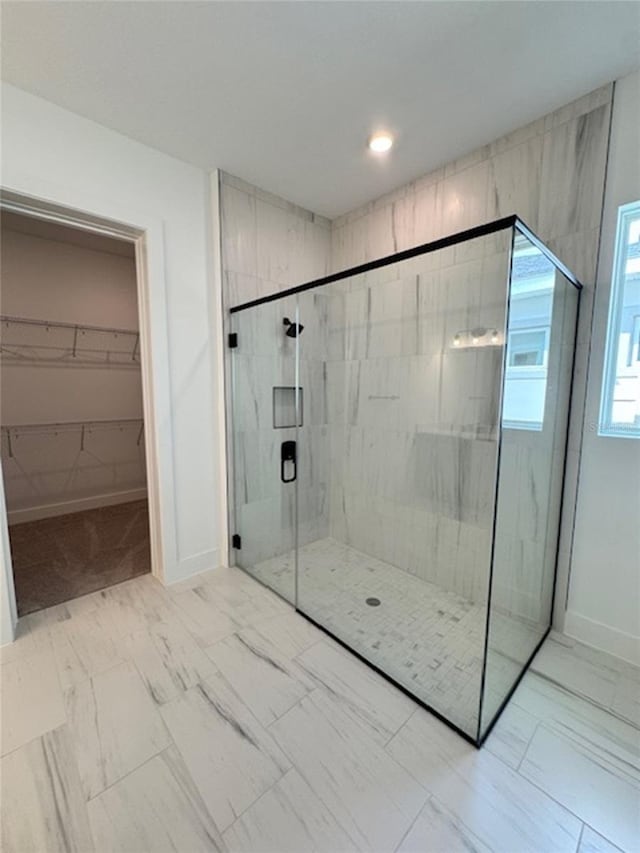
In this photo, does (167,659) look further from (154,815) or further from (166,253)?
(166,253)

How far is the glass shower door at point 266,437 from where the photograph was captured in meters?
2.52

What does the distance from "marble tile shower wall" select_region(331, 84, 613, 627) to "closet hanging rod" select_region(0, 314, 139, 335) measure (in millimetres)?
3283

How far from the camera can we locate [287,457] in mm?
2654

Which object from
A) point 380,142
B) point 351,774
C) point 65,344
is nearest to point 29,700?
point 351,774

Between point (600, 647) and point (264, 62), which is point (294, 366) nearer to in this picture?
point (264, 62)

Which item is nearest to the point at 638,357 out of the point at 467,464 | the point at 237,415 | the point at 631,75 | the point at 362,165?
the point at 467,464

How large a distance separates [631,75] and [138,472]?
15.9 feet

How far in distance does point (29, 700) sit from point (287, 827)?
3.95 feet

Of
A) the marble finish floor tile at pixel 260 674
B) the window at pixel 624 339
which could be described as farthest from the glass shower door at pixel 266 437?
the window at pixel 624 339

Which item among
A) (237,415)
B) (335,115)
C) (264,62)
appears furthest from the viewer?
(237,415)

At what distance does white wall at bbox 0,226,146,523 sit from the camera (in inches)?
128

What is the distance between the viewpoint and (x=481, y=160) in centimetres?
207

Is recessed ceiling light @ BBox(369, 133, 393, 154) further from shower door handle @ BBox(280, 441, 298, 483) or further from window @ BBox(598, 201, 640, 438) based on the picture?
shower door handle @ BBox(280, 441, 298, 483)

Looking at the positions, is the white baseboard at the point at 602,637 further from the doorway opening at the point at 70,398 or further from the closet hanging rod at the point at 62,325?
the closet hanging rod at the point at 62,325
